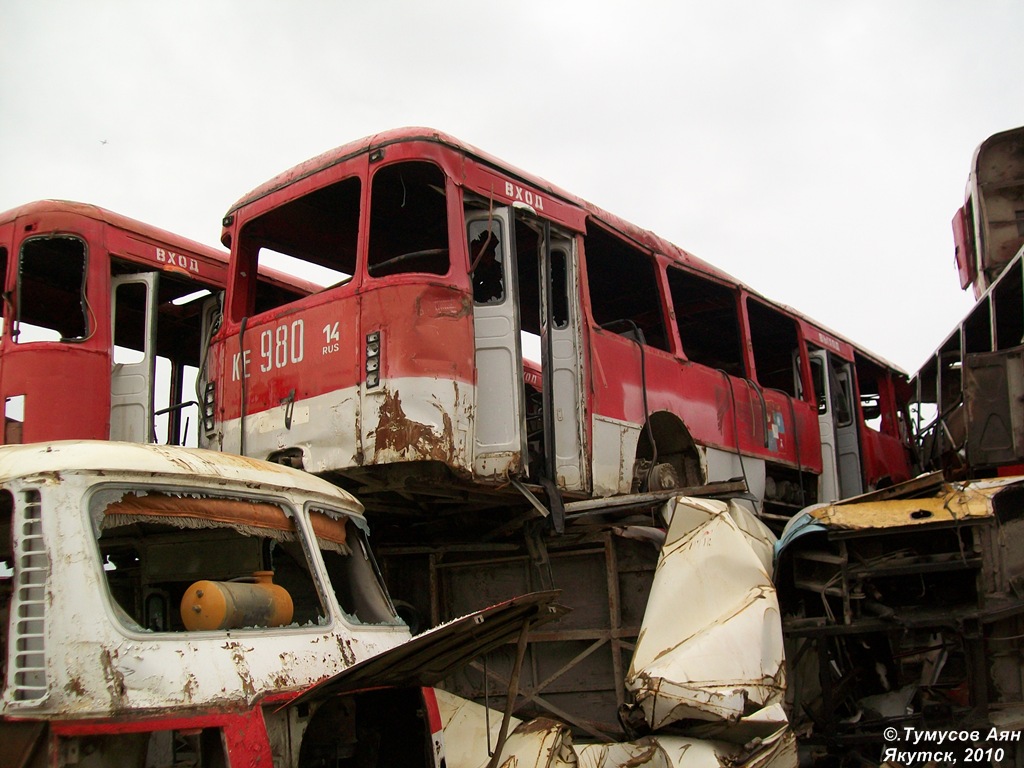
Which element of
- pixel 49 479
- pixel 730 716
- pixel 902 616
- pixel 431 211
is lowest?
pixel 730 716

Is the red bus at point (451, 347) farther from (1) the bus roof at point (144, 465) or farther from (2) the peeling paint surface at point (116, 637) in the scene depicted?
(2) the peeling paint surface at point (116, 637)

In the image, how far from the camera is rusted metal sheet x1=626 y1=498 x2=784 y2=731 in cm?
554

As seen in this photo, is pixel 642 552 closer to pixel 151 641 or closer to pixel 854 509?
pixel 854 509

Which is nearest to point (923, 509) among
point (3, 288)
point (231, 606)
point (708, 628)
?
point (708, 628)

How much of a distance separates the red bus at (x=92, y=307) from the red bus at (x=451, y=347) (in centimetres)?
68

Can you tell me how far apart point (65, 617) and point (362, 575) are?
1.73m

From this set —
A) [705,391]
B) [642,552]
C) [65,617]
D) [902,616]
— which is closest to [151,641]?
[65,617]

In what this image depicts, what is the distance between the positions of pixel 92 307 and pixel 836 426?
835 centimetres

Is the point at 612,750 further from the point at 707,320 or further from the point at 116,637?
the point at 707,320

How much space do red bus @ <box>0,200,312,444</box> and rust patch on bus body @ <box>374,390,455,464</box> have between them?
A: 8.55 ft

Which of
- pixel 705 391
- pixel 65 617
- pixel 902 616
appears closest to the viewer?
pixel 65 617

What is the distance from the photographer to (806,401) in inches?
452

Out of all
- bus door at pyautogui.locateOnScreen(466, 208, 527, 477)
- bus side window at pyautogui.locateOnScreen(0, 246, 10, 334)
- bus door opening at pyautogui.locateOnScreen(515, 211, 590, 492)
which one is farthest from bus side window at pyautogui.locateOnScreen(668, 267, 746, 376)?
bus side window at pyautogui.locateOnScreen(0, 246, 10, 334)

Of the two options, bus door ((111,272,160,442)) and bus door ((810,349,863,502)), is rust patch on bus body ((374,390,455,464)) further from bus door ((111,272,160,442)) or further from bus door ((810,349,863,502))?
bus door ((810,349,863,502))
